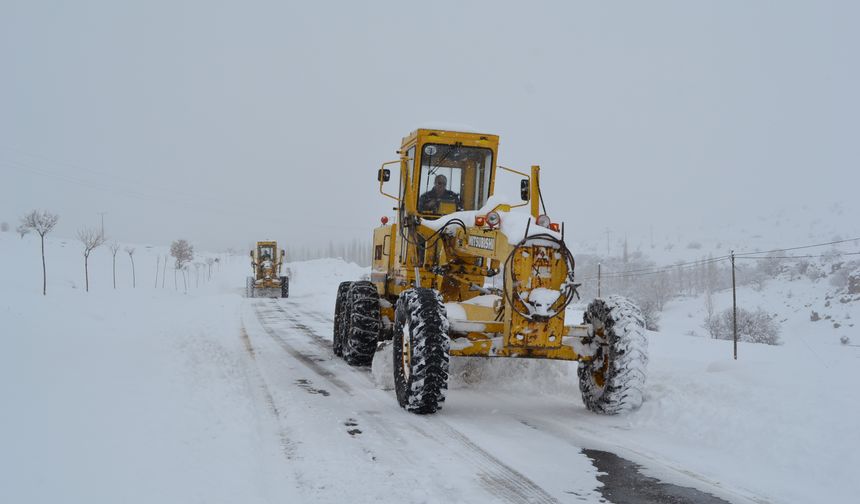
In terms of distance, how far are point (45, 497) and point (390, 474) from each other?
6.77 ft

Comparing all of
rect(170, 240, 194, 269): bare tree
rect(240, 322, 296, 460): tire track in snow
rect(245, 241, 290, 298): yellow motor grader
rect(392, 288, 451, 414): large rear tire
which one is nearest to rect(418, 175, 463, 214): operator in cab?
rect(392, 288, 451, 414): large rear tire

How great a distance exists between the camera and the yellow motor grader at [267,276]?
34094 millimetres

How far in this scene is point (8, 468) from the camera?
3.96 metres

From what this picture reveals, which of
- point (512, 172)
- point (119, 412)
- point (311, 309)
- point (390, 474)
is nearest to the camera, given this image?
point (390, 474)

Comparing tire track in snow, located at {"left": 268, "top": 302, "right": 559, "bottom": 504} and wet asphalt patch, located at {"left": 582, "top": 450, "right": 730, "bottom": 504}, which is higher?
tire track in snow, located at {"left": 268, "top": 302, "right": 559, "bottom": 504}

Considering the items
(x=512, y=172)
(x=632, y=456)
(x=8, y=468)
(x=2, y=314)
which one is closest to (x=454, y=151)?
(x=512, y=172)

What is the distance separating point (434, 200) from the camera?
9.03 m

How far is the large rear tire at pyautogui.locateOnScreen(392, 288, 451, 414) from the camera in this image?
242 inches

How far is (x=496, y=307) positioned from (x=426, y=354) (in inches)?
39.8

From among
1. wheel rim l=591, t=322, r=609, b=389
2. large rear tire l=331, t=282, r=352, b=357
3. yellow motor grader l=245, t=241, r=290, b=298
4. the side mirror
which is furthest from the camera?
yellow motor grader l=245, t=241, r=290, b=298

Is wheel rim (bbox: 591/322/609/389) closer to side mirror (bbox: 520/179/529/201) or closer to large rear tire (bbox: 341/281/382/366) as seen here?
side mirror (bbox: 520/179/529/201)

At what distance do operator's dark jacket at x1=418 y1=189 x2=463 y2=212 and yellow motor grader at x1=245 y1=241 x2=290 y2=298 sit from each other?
84.0ft

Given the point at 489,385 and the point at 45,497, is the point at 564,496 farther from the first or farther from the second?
the point at 489,385

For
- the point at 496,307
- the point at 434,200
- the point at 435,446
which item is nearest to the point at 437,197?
the point at 434,200
